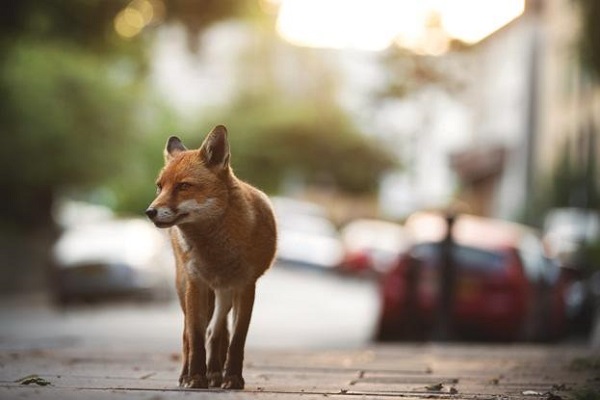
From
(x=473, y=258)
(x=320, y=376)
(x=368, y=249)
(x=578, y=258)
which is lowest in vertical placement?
(x=320, y=376)

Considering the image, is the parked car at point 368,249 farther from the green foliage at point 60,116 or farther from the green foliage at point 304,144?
the green foliage at point 304,144

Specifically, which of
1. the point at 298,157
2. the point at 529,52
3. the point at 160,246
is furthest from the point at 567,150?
the point at 298,157

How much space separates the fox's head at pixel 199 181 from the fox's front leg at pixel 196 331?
467 mm

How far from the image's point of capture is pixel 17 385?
639 cm

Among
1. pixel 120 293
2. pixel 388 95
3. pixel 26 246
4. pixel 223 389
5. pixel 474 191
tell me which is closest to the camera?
pixel 223 389

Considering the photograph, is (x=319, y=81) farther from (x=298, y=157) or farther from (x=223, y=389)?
(x=223, y=389)

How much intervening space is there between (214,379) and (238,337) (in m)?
0.24

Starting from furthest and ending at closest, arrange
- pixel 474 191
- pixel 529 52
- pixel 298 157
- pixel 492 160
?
pixel 298 157, pixel 474 191, pixel 492 160, pixel 529 52

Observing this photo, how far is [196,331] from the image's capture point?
21.1ft

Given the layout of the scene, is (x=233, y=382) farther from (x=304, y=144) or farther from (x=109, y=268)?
(x=304, y=144)

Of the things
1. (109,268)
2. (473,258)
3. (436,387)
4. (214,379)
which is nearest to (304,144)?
(109,268)

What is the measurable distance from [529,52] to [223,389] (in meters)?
48.1

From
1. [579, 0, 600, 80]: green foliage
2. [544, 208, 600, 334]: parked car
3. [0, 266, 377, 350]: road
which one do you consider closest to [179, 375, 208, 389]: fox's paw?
[0, 266, 377, 350]: road

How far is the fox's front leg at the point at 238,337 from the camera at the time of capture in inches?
253
